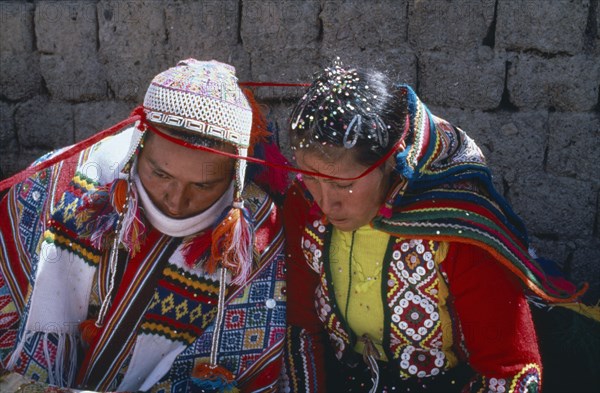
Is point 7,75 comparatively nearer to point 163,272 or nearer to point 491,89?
point 163,272

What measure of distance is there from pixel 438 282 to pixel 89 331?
1266mm

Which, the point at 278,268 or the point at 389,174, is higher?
the point at 389,174

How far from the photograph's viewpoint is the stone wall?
3.21 metres

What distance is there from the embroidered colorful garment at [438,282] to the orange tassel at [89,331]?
0.71 m

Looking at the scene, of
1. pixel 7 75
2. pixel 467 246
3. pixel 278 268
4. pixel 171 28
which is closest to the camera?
pixel 467 246

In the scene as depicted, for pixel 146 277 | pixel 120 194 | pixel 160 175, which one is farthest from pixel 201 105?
pixel 146 277

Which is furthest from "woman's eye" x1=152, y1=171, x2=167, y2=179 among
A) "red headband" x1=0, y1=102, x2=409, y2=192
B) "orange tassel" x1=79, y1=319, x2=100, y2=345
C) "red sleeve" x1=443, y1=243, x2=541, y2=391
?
"red sleeve" x1=443, y1=243, x2=541, y2=391

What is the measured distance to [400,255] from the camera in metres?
2.49

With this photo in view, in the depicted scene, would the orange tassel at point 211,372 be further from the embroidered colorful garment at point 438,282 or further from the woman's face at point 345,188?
the woman's face at point 345,188

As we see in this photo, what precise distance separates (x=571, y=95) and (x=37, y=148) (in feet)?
9.69

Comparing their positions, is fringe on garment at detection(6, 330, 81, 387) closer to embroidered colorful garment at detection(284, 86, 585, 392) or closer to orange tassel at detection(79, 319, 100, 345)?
orange tassel at detection(79, 319, 100, 345)

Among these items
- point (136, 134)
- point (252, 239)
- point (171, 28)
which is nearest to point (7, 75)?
point (171, 28)

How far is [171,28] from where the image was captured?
3.80 meters

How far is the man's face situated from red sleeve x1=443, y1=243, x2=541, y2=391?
0.82m
